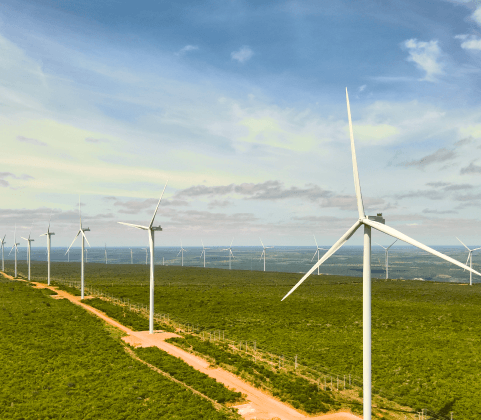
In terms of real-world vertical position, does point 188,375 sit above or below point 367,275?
below

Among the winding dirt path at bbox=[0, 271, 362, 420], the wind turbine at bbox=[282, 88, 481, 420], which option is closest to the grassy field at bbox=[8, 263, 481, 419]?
the winding dirt path at bbox=[0, 271, 362, 420]

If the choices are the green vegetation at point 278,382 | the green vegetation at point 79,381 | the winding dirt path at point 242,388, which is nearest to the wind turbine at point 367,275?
the winding dirt path at point 242,388

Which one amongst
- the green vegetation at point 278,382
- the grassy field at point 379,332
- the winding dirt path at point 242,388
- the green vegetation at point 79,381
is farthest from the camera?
the grassy field at point 379,332

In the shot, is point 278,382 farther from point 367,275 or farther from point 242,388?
point 367,275

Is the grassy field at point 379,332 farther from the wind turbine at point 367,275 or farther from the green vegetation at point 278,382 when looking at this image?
the wind turbine at point 367,275

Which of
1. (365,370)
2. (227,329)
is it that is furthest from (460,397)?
(227,329)

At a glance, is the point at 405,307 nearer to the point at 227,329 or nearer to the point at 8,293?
the point at 227,329

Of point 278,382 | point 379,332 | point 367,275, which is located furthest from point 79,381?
point 379,332
